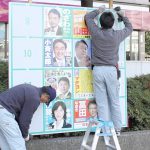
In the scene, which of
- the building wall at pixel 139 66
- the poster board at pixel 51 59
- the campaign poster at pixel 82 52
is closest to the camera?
the poster board at pixel 51 59

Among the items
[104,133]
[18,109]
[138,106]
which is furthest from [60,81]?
[138,106]

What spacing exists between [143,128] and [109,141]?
52.9 inches

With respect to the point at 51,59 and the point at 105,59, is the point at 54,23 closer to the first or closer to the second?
the point at 51,59

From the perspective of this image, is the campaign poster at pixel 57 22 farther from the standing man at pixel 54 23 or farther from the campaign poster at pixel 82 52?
the campaign poster at pixel 82 52

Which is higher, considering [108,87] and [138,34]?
[138,34]

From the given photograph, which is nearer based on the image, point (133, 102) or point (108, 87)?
point (108, 87)

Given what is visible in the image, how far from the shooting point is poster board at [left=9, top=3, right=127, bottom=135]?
6.10m

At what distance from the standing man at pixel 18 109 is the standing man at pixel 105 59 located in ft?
4.63

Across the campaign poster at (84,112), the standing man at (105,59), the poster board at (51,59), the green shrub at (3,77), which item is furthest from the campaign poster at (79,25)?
the green shrub at (3,77)

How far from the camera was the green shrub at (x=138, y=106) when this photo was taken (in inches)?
299

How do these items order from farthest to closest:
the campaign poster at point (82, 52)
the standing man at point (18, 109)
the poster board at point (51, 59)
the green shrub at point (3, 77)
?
the green shrub at point (3, 77) → the campaign poster at point (82, 52) → the poster board at point (51, 59) → the standing man at point (18, 109)

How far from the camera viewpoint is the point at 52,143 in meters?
6.51

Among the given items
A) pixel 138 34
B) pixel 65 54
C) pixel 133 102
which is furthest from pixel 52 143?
pixel 138 34

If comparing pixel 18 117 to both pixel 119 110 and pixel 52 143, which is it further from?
pixel 119 110
